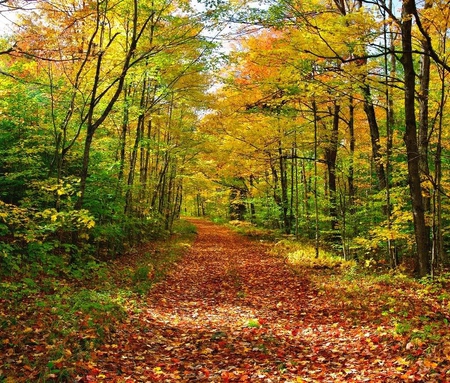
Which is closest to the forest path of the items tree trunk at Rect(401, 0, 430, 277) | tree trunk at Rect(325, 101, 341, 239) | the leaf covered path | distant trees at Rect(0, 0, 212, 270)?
the leaf covered path

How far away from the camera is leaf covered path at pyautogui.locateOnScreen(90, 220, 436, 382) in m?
5.04

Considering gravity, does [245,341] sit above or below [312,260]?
below

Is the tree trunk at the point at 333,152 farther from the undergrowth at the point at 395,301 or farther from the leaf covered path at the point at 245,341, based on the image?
the leaf covered path at the point at 245,341

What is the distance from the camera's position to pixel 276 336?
668cm

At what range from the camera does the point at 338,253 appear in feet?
56.3

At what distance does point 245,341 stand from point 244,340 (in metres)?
0.05

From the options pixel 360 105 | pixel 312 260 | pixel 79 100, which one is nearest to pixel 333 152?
pixel 360 105

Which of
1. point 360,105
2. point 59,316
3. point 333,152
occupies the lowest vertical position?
point 59,316

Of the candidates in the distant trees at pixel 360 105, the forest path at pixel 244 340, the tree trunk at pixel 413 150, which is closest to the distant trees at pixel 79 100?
the distant trees at pixel 360 105

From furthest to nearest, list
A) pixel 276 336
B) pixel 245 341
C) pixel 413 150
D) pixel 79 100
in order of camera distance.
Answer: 1. pixel 79 100
2. pixel 413 150
3. pixel 276 336
4. pixel 245 341

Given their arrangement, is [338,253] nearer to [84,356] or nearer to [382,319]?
[382,319]

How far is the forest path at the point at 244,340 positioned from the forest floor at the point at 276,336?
0.02 m

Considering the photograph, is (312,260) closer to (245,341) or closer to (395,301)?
(395,301)

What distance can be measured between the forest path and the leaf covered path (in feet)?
0.04
